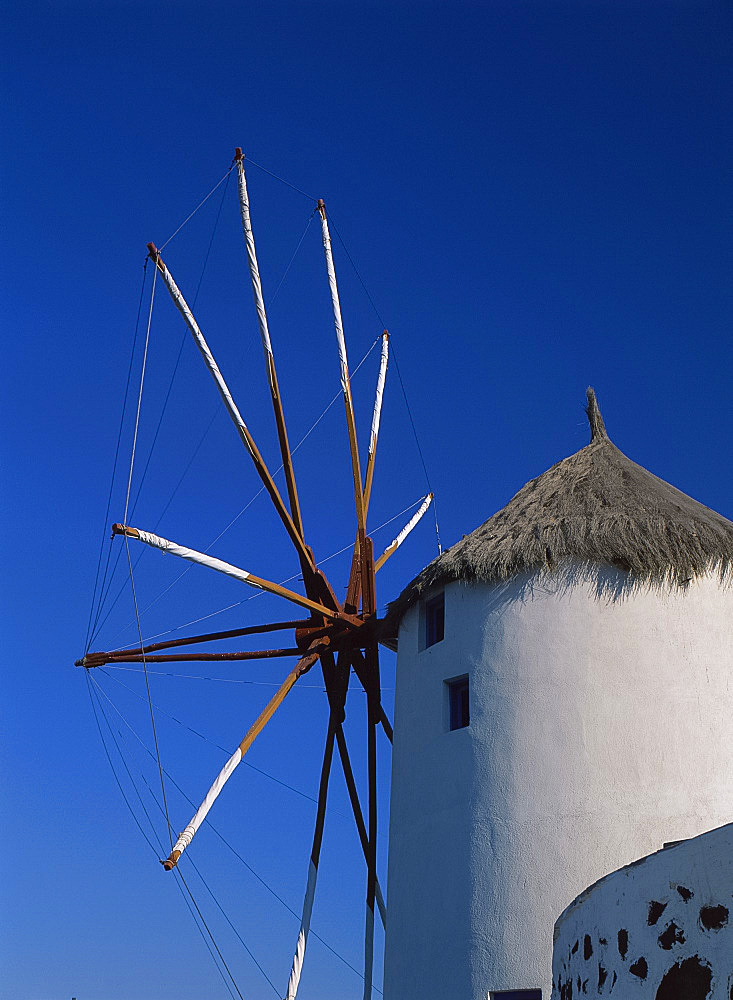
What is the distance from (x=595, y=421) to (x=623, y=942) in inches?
345

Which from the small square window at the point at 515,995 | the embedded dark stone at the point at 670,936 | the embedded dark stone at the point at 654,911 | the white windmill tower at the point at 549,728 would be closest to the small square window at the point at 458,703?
the white windmill tower at the point at 549,728

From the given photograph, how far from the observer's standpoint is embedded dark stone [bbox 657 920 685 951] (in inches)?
236

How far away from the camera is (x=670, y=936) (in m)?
6.11

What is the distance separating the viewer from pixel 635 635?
11594 millimetres

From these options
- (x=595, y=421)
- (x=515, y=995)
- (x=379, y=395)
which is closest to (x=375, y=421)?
(x=379, y=395)

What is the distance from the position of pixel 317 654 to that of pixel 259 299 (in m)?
5.08

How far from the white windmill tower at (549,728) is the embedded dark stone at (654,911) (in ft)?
14.3

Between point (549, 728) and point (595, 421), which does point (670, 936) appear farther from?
point (595, 421)

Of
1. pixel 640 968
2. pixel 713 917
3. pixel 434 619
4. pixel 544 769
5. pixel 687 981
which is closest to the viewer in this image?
pixel 713 917

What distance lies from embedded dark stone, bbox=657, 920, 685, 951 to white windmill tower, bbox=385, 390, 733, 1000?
14.7 ft

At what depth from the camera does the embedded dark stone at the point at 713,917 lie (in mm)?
5592

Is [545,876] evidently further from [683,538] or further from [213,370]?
[213,370]

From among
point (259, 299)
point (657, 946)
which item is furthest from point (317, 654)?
point (657, 946)

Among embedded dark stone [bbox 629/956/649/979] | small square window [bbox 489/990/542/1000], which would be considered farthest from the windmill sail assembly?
embedded dark stone [bbox 629/956/649/979]
